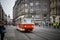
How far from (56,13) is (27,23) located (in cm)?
4863

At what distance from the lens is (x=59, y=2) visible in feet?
266

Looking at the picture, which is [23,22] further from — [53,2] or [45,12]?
[45,12]

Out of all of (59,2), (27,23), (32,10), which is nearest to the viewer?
(27,23)

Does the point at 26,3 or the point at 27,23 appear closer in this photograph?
the point at 27,23

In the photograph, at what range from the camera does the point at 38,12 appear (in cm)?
11231

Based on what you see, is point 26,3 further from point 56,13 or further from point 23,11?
point 56,13

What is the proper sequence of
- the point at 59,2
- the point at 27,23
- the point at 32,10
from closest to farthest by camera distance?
the point at 27,23
the point at 59,2
the point at 32,10

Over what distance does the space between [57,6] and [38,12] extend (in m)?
31.1

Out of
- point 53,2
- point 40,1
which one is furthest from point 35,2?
point 53,2

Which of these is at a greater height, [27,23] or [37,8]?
[37,8]

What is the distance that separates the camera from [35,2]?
374 feet

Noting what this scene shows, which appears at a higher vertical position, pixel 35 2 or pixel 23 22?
pixel 35 2

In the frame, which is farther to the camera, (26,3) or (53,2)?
(26,3)

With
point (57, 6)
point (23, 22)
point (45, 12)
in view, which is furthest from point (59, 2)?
point (23, 22)
